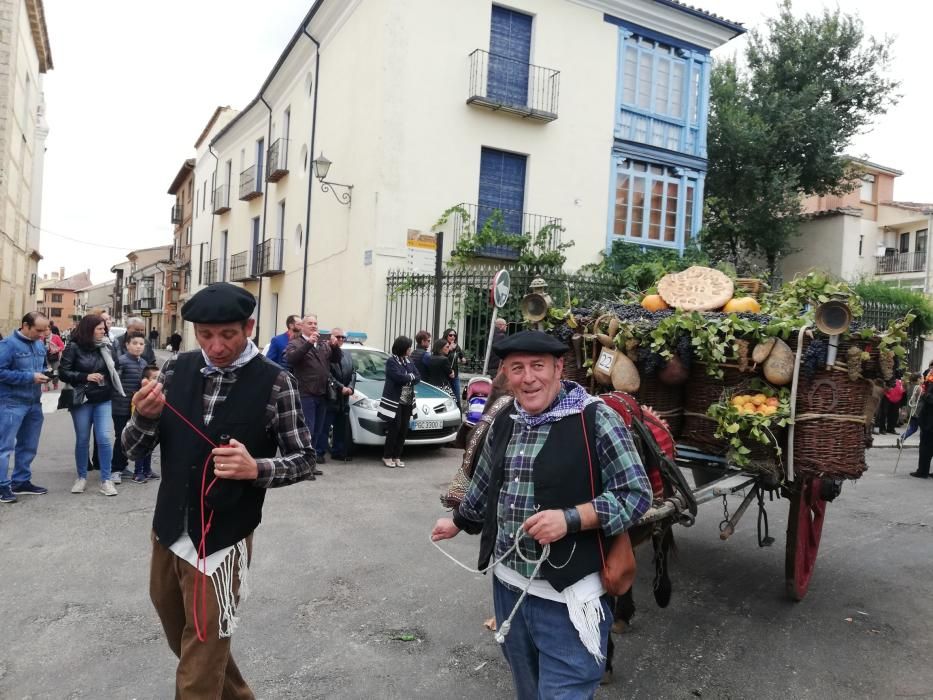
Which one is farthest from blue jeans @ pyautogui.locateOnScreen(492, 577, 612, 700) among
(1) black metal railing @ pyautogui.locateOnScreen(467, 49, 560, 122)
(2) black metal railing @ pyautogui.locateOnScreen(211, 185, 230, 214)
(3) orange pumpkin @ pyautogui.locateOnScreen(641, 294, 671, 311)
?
(2) black metal railing @ pyautogui.locateOnScreen(211, 185, 230, 214)

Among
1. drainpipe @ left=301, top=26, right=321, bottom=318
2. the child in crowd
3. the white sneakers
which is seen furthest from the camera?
drainpipe @ left=301, top=26, right=321, bottom=318

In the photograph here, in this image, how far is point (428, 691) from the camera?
348 cm

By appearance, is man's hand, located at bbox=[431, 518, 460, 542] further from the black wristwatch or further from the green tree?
the green tree

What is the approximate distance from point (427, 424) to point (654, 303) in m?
5.61

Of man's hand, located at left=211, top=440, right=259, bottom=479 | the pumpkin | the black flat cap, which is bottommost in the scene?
man's hand, located at left=211, top=440, right=259, bottom=479

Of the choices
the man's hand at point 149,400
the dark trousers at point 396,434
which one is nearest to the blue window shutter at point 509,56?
the dark trousers at point 396,434

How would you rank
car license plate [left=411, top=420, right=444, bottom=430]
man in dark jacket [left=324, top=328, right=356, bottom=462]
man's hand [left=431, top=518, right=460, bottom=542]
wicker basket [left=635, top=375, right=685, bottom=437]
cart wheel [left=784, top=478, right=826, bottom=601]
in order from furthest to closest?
car license plate [left=411, top=420, right=444, bottom=430], man in dark jacket [left=324, top=328, right=356, bottom=462], wicker basket [left=635, top=375, right=685, bottom=437], cart wheel [left=784, top=478, right=826, bottom=601], man's hand [left=431, top=518, right=460, bottom=542]

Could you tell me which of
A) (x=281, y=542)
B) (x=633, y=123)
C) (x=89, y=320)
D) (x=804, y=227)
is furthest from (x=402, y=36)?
(x=804, y=227)

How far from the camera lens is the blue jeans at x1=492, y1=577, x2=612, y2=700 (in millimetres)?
2352

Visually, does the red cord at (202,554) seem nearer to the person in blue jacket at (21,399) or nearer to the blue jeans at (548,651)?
the blue jeans at (548,651)

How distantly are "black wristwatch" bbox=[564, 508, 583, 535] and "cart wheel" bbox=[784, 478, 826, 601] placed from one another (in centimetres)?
263

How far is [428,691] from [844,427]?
2.77 m

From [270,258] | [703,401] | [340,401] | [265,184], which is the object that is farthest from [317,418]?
[265,184]

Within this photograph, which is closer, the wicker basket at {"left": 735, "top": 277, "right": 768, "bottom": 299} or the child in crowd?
the wicker basket at {"left": 735, "top": 277, "right": 768, "bottom": 299}
